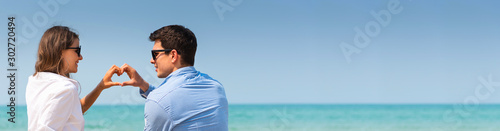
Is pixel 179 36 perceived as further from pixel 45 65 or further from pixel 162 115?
pixel 45 65

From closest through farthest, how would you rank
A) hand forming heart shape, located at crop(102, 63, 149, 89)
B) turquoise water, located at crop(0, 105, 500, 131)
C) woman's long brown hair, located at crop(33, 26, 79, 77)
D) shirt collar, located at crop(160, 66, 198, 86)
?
shirt collar, located at crop(160, 66, 198, 86), woman's long brown hair, located at crop(33, 26, 79, 77), hand forming heart shape, located at crop(102, 63, 149, 89), turquoise water, located at crop(0, 105, 500, 131)

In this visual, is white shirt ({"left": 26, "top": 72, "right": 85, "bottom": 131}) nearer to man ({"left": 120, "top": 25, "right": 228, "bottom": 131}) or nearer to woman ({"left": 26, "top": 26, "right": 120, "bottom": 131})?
woman ({"left": 26, "top": 26, "right": 120, "bottom": 131})

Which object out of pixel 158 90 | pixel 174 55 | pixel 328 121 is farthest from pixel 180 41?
pixel 328 121

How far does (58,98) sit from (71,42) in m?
0.42

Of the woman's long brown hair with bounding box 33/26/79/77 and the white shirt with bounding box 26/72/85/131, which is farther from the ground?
the woman's long brown hair with bounding box 33/26/79/77

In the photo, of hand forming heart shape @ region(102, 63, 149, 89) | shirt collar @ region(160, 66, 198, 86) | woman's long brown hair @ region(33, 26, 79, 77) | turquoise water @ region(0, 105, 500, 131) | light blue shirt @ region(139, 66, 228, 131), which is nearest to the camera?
light blue shirt @ region(139, 66, 228, 131)

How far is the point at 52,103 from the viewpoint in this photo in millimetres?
2303

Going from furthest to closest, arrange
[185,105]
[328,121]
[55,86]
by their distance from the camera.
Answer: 1. [328,121]
2. [55,86]
3. [185,105]

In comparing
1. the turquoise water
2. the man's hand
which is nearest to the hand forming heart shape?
the man's hand

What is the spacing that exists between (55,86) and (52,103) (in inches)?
4.1

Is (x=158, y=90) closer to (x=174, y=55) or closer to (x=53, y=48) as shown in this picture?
(x=174, y=55)

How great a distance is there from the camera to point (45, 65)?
8.24ft

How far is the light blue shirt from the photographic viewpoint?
2.21 m

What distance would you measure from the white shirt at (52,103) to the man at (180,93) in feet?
1.28
